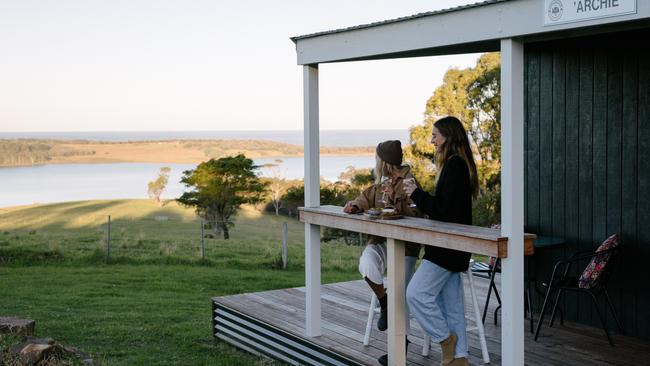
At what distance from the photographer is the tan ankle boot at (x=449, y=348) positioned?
419cm

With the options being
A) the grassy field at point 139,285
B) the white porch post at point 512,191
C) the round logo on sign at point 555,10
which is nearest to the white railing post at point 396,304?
the white porch post at point 512,191

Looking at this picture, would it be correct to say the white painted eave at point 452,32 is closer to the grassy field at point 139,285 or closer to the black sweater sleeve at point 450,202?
the black sweater sleeve at point 450,202

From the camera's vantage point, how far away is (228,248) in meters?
16.1

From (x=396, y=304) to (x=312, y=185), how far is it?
132 centimetres

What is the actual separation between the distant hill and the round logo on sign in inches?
1043

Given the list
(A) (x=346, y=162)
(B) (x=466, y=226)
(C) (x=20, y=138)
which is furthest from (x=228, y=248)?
(C) (x=20, y=138)

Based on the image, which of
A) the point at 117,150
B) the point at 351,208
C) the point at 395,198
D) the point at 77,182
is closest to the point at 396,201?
the point at 395,198

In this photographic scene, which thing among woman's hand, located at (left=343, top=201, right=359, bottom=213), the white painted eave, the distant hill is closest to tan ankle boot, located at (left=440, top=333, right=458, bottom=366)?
woman's hand, located at (left=343, top=201, right=359, bottom=213)

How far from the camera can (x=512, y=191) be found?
146 inches

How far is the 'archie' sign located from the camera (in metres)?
3.17

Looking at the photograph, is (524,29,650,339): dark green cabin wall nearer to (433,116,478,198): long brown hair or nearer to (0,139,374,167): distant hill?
(433,116,478,198): long brown hair

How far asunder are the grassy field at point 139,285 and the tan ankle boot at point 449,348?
2.13 metres

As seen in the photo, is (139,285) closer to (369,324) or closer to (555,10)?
(369,324)

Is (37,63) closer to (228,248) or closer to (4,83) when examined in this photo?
(4,83)
